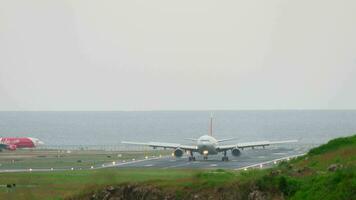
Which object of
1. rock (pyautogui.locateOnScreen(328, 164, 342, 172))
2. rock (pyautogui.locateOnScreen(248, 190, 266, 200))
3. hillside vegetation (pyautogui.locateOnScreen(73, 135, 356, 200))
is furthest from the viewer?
rock (pyautogui.locateOnScreen(328, 164, 342, 172))

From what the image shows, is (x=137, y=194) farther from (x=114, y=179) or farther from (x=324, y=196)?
(x=324, y=196)

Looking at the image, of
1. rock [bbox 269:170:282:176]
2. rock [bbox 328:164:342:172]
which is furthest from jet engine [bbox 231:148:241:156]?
rock [bbox 269:170:282:176]

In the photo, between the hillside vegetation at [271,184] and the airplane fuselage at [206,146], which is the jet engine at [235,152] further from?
the hillside vegetation at [271,184]

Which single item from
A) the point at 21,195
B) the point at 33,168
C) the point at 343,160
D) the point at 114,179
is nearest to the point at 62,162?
the point at 33,168

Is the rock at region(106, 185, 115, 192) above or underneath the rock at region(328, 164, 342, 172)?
underneath

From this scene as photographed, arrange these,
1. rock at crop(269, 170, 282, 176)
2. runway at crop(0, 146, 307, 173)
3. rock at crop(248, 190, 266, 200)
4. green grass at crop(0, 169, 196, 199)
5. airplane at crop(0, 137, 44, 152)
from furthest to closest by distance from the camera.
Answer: airplane at crop(0, 137, 44, 152)
runway at crop(0, 146, 307, 173)
green grass at crop(0, 169, 196, 199)
rock at crop(269, 170, 282, 176)
rock at crop(248, 190, 266, 200)

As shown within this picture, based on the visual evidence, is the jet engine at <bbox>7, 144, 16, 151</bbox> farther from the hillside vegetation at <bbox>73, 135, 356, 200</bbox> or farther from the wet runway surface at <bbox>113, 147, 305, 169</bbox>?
the hillside vegetation at <bbox>73, 135, 356, 200</bbox>

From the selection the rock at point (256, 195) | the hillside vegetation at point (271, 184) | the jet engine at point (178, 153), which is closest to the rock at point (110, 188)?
the hillside vegetation at point (271, 184)

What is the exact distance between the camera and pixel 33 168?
101062 mm

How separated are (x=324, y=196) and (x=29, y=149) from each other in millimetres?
141070

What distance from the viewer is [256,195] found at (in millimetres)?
39500

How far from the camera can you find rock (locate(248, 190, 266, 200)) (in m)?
39.2

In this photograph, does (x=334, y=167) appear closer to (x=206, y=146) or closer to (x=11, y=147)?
(x=206, y=146)

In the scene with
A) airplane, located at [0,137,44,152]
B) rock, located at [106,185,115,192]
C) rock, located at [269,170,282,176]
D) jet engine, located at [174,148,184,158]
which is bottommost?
rock, located at [106,185,115,192]
